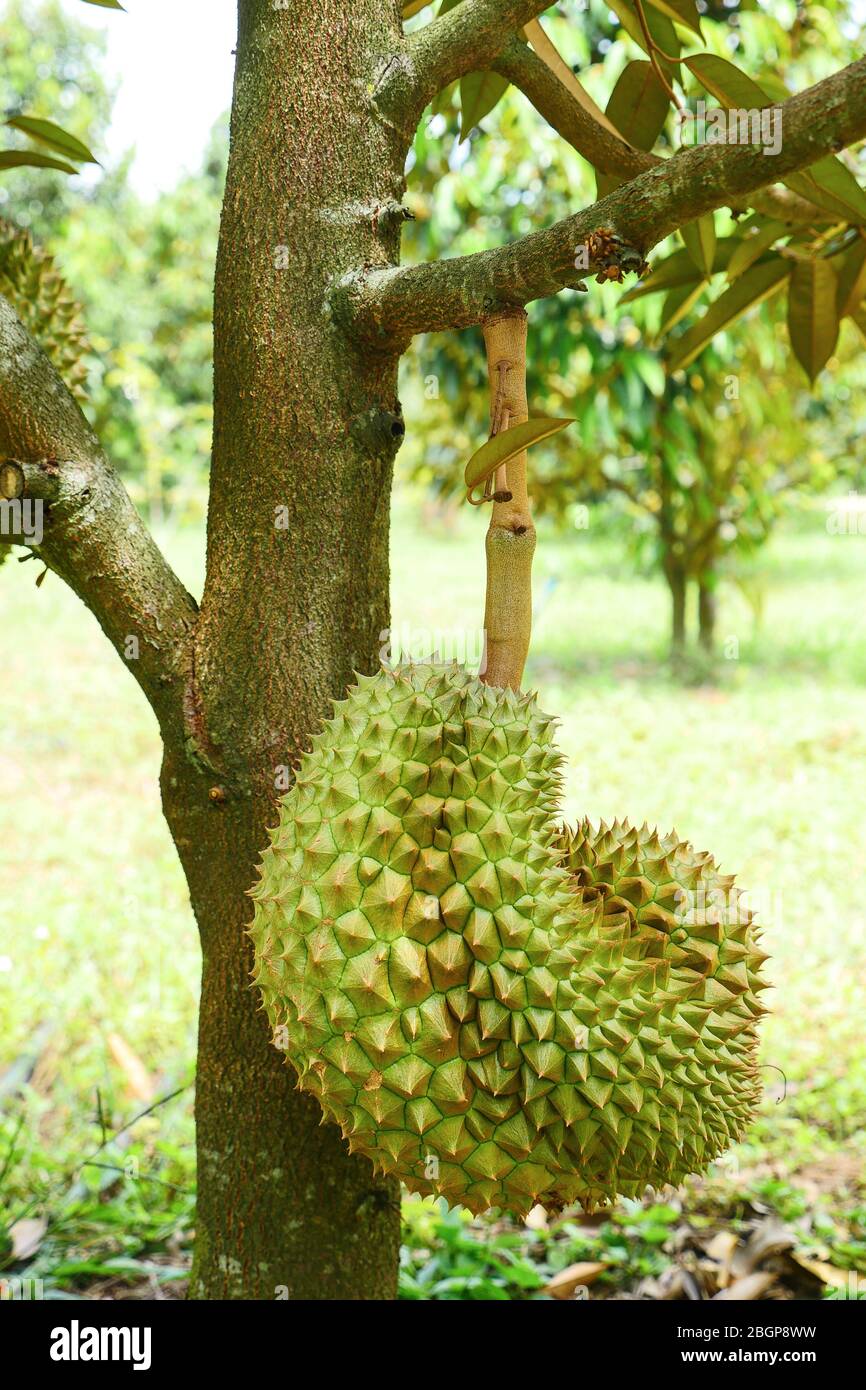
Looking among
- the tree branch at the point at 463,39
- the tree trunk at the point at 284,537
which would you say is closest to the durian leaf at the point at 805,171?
the tree branch at the point at 463,39

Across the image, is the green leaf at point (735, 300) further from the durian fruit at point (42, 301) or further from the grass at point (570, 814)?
the durian fruit at point (42, 301)

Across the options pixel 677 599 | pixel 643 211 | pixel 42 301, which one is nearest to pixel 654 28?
pixel 643 211

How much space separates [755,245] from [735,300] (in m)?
0.11

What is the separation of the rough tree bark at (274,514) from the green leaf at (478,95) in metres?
0.28

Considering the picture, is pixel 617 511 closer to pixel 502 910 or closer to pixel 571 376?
pixel 571 376

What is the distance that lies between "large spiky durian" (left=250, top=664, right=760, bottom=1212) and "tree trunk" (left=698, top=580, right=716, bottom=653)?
4089mm

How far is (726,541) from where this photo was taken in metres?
4.63

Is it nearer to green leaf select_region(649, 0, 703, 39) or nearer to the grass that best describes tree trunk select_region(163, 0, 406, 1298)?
green leaf select_region(649, 0, 703, 39)

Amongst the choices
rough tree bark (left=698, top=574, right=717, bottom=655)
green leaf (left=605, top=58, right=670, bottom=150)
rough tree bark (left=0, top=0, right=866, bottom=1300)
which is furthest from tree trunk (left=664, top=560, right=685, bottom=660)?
rough tree bark (left=0, top=0, right=866, bottom=1300)

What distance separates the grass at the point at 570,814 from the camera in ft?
5.52

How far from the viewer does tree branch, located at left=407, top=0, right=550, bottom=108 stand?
36.1 inches
